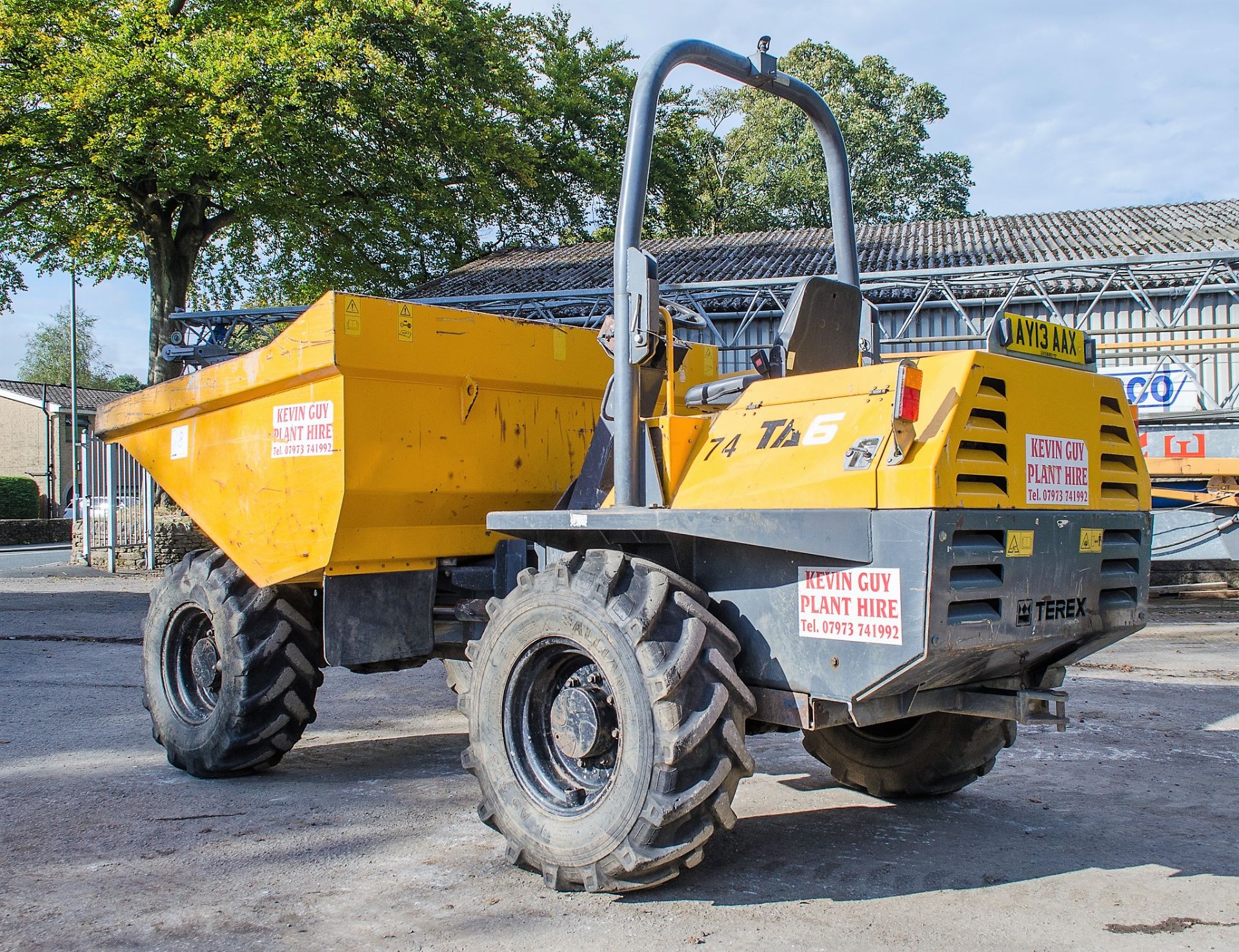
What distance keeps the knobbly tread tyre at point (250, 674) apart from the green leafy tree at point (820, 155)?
31738mm

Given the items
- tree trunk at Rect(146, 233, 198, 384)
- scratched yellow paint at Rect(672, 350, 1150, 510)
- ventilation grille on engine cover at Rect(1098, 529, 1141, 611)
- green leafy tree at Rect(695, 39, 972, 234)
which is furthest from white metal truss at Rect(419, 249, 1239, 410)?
green leafy tree at Rect(695, 39, 972, 234)

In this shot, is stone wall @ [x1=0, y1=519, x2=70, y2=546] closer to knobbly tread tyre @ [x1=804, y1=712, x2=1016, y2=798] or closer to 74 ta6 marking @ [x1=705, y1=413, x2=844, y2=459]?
knobbly tread tyre @ [x1=804, y1=712, x2=1016, y2=798]

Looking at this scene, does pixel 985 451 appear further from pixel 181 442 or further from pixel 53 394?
pixel 53 394

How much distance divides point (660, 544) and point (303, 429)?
6.63 ft

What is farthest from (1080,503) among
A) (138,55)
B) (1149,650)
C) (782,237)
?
(782,237)

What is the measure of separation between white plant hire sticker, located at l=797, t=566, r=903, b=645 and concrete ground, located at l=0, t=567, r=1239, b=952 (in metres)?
0.98

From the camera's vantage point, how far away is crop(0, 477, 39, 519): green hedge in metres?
36.6

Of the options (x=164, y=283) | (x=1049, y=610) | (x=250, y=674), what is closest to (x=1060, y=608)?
(x=1049, y=610)

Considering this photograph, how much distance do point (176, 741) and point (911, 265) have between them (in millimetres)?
15462

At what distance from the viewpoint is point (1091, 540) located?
4.09m

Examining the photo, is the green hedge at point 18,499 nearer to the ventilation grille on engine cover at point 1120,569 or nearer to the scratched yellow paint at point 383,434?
the scratched yellow paint at point 383,434

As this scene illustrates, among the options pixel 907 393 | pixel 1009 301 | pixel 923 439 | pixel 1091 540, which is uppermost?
pixel 1009 301

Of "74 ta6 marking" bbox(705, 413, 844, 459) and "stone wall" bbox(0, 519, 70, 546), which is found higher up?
"74 ta6 marking" bbox(705, 413, 844, 459)

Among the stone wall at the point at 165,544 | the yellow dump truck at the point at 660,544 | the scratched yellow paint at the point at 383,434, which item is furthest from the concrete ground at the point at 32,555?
the yellow dump truck at the point at 660,544
